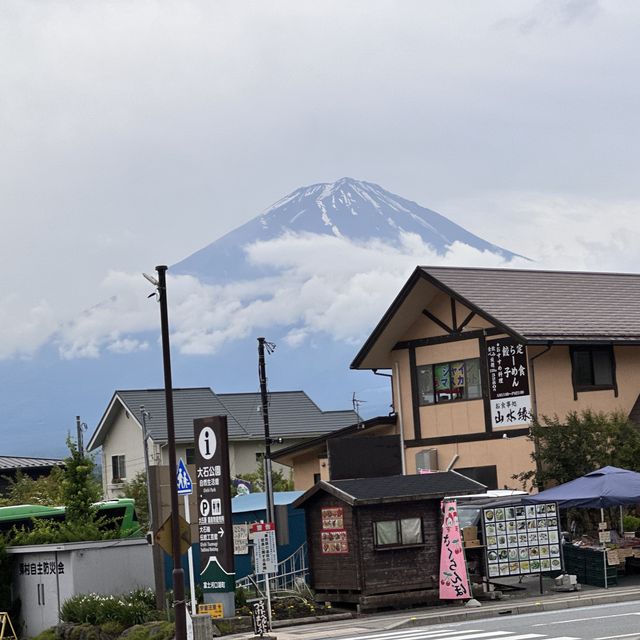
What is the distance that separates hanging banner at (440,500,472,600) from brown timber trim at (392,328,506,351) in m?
11.9

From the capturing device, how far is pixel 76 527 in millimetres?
32938

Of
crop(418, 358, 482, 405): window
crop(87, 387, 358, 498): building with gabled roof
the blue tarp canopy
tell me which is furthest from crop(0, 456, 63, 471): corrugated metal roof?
the blue tarp canopy

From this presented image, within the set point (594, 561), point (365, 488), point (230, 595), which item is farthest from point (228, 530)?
point (594, 561)

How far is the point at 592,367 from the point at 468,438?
15.1 feet

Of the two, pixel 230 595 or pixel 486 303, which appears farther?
pixel 486 303

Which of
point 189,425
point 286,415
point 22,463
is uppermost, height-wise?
point 286,415

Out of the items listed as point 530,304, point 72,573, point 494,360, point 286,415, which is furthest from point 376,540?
point 286,415

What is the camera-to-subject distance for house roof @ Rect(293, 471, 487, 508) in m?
28.5

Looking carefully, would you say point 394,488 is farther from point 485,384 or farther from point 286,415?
point 286,415

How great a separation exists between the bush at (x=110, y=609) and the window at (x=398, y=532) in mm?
5488

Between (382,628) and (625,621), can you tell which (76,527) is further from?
(625,621)

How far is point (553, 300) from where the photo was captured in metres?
42.8

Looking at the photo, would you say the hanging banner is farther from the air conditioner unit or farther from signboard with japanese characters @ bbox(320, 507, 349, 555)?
the air conditioner unit

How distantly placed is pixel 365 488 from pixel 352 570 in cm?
188
